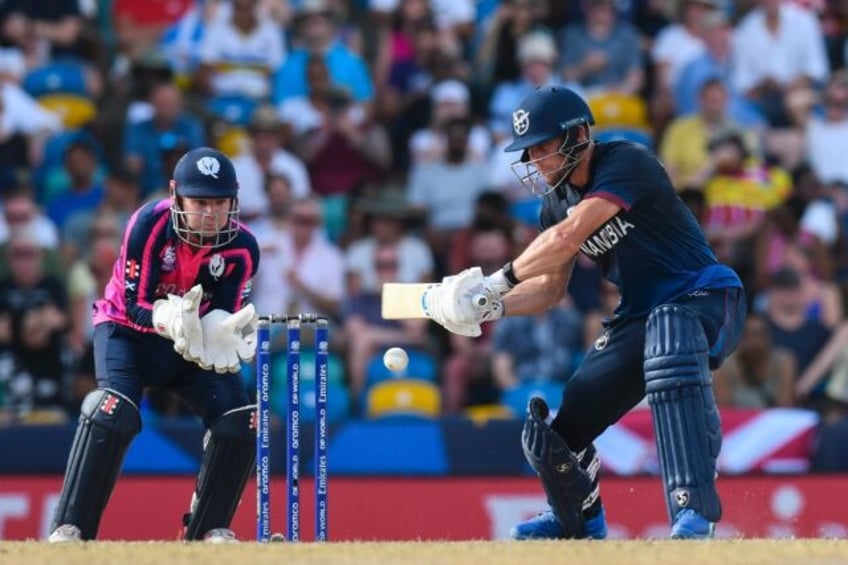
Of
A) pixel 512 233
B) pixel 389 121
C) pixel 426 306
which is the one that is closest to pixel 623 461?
pixel 512 233

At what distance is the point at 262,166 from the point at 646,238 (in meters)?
6.01

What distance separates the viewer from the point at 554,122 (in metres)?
7.56

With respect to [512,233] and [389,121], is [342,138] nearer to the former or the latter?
[389,121]

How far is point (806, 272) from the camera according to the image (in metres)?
12.9

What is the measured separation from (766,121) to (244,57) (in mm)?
4260

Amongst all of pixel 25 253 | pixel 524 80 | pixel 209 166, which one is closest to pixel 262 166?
pixel 25 253

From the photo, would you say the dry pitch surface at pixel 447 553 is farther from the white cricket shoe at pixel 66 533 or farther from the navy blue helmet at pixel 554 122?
the navy blue helmet at pixel 554 122

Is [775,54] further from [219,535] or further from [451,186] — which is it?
[219,535]

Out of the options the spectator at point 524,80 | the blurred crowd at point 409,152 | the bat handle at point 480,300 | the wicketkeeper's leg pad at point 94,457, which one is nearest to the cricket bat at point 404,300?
the bat handle at point 480,300

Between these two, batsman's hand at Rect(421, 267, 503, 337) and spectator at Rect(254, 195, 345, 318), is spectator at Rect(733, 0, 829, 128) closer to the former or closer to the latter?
spectator at Rect(254, 195, 345, 318)

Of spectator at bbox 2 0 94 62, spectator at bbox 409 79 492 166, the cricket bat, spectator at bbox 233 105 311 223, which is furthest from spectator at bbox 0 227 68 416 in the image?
the cricket bat

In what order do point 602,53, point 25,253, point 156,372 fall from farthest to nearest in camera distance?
1. point 602,53
2. point 25,253
3. point 156,372

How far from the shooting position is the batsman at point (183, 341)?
26.1 ft

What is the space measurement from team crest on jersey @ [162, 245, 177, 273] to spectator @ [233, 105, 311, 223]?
479cm
